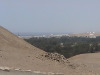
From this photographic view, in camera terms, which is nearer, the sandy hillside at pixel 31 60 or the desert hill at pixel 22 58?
the desert hill at pixel 22 58

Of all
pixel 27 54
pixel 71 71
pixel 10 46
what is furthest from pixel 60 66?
pixel 10 46

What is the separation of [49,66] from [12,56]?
210 centimetres

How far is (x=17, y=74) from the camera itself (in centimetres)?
1396

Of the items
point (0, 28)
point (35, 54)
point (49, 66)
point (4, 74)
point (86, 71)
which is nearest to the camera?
point (4, 74)

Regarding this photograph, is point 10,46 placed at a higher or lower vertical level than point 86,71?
higher

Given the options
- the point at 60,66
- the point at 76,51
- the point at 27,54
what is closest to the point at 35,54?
the point at 27,54

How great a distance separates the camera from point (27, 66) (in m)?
17.4

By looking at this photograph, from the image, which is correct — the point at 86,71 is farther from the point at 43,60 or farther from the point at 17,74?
the point at 17,74

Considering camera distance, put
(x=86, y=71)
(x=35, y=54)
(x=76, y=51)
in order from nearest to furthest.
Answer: (x=86, y=71) → (x=35, y=54) → (x=76, y=51)

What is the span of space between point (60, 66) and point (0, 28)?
7402mm

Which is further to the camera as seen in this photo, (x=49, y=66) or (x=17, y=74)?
(x=49, y=66)

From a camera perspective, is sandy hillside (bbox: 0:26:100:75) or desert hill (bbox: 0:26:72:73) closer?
desert hill (bbox: 0:26:72:73)

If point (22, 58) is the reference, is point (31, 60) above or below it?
below

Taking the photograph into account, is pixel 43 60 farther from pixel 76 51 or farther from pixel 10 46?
pixel 76 51
